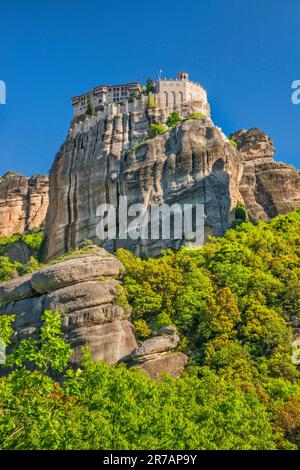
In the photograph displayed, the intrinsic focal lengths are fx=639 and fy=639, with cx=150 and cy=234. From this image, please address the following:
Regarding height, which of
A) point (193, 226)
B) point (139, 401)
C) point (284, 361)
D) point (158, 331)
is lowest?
point (139, 401)

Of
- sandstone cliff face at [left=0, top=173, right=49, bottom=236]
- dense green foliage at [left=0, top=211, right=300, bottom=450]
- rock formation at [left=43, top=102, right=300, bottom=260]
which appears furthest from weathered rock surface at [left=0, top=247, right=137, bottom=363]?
sandstone cliff face at [left=0, top=173, right=49, bottom=236]

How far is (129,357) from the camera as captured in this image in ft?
109

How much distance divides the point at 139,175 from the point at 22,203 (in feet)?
117

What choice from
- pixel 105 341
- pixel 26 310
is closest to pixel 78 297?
pixel 105 341

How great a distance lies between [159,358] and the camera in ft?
106

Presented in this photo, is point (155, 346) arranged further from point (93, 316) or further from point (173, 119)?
point (173, 119)

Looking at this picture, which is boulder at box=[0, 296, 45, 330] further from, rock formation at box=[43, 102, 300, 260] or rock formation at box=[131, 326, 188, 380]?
rock formation at box=[43, 102, 300, 260]

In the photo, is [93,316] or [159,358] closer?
[159,358]

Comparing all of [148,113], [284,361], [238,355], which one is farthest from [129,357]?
[148,113]

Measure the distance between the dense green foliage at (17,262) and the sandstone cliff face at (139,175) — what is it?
277 centimetres

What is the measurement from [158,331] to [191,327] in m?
2.21

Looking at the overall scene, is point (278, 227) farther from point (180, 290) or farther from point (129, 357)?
point (129, 357)

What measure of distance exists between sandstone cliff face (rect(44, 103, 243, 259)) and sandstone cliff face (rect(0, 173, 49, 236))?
2209 cm

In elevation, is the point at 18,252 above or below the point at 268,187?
below
